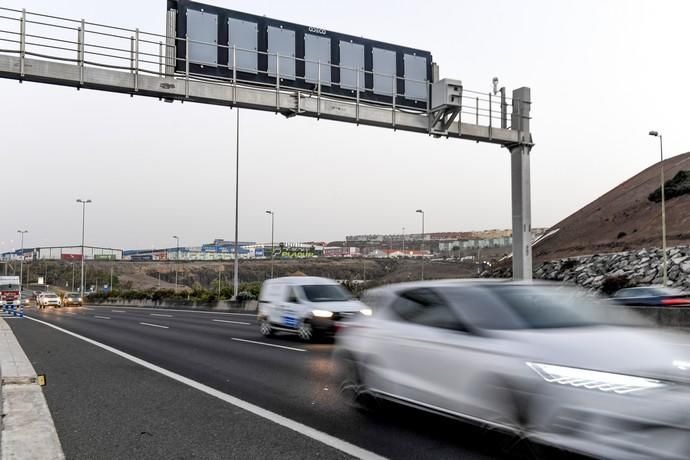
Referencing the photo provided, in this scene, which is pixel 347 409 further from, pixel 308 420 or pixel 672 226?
pixel 672 226

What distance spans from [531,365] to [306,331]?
10.6 m

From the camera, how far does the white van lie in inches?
571

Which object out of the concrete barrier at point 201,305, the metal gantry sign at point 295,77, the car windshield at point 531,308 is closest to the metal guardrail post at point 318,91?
the metal gantry sign at point 295,77

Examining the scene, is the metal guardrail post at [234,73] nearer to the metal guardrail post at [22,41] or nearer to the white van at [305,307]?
the metal guardrail post at [22,41]

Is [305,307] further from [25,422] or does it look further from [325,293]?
[25,422]

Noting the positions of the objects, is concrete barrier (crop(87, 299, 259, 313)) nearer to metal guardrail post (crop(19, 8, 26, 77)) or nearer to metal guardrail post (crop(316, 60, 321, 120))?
metal guardrail post (crop(316, 60, 321, 120))

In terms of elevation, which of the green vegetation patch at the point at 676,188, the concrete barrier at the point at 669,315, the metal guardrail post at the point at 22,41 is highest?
the green vegetation patch at the point at 676,188

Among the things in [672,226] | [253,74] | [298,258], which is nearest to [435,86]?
[253,74]

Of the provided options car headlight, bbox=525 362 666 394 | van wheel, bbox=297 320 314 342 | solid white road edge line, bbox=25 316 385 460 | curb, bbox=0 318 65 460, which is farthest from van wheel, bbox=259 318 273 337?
car headlight, bbox=525 362 666 394

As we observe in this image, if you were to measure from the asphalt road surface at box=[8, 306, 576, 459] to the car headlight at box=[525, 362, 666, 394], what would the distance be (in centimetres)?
66

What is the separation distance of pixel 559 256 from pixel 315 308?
56.8 metres

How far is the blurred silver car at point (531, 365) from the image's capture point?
396 cm

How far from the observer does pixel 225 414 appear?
6.94m

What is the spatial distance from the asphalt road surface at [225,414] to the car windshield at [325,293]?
7.95ft
